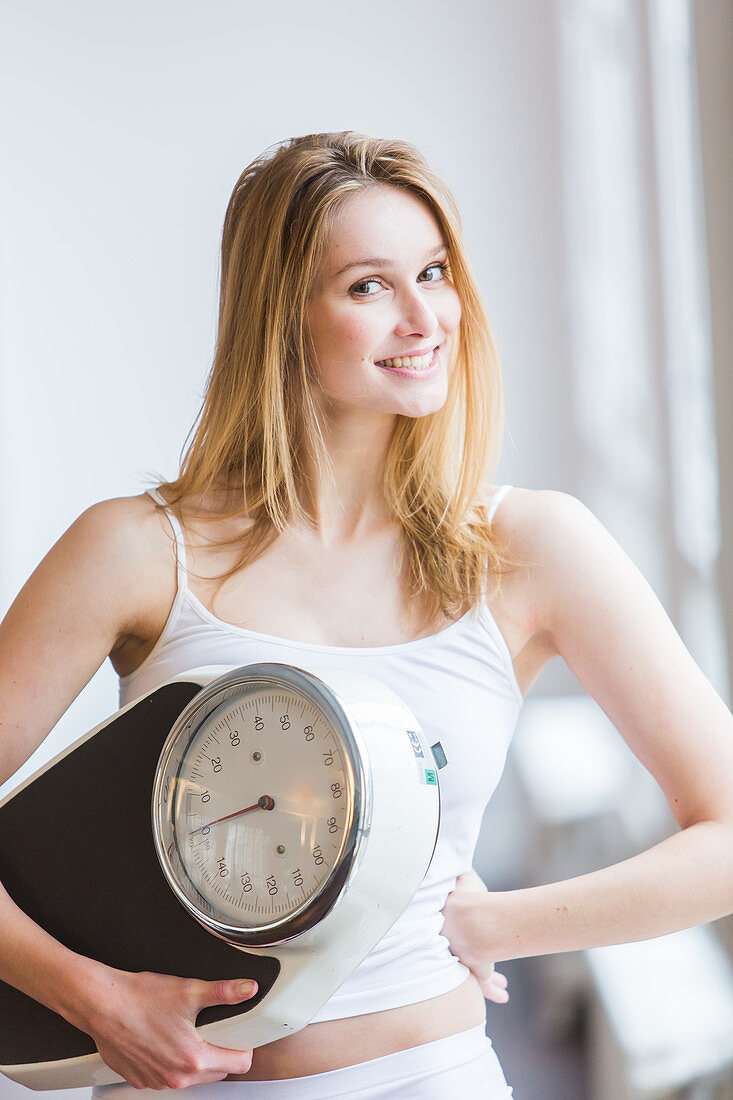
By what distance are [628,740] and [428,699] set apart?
8.8 inches

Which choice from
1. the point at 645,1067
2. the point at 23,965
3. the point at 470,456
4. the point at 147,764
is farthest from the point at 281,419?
the point at 645,1067

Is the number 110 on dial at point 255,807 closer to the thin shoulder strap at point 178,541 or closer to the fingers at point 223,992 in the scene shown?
the fingers at point 223,992

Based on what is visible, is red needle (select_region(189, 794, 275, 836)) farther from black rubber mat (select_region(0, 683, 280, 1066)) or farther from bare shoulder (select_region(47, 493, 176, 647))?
bare shoulder (select_region(47, 493, 176, 647))

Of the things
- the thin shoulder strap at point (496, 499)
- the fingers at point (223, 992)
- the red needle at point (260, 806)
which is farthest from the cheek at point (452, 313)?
the fingers at point (223, 992)

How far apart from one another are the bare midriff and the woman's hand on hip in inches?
2.2

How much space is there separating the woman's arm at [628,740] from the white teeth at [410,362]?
185 mm

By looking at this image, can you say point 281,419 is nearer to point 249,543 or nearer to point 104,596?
point 249,543

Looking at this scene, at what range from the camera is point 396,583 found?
1.09 metres

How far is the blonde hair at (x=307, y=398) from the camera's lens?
1068 mm

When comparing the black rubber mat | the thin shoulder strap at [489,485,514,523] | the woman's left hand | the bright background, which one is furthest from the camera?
the bright background

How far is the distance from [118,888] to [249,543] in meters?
0.36

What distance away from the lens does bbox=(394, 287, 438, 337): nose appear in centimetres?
104

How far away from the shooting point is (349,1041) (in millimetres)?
918

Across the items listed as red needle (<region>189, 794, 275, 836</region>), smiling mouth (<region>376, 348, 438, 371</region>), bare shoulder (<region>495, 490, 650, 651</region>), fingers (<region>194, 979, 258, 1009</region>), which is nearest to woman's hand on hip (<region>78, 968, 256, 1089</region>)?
fingers (<region>194, 979, 258, 1009</region>)
